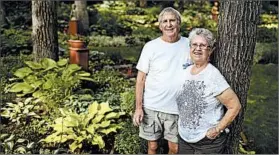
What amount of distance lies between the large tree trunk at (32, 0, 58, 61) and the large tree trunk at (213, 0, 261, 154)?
335cm

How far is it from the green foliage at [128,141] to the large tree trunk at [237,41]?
118 cm

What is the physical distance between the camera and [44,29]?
19.2ft

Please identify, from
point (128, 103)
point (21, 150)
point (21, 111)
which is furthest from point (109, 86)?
point (21, 150)

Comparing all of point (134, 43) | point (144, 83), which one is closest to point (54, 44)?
point (144, 83)

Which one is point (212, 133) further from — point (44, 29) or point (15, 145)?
point (44, 29)

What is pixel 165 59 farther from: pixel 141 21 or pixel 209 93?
pixel 141 21

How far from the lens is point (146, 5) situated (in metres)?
16.5

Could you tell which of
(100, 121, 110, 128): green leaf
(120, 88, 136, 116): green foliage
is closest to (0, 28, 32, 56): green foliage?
(120, 88, 136, 116): green foliage

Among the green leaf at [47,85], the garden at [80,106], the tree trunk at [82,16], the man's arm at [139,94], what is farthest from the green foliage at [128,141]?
the tree trunk at [82,16]

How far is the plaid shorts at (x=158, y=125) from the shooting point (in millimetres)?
3090

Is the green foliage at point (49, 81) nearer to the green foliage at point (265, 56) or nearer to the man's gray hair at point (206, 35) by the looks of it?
the man's gray hair at point (206, 35)

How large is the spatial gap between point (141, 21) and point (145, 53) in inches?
448

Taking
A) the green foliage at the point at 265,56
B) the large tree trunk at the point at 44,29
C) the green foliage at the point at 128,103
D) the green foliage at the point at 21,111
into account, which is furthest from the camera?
the green foliage at the point at 265,56

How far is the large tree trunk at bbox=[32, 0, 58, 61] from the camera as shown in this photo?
5.79m
